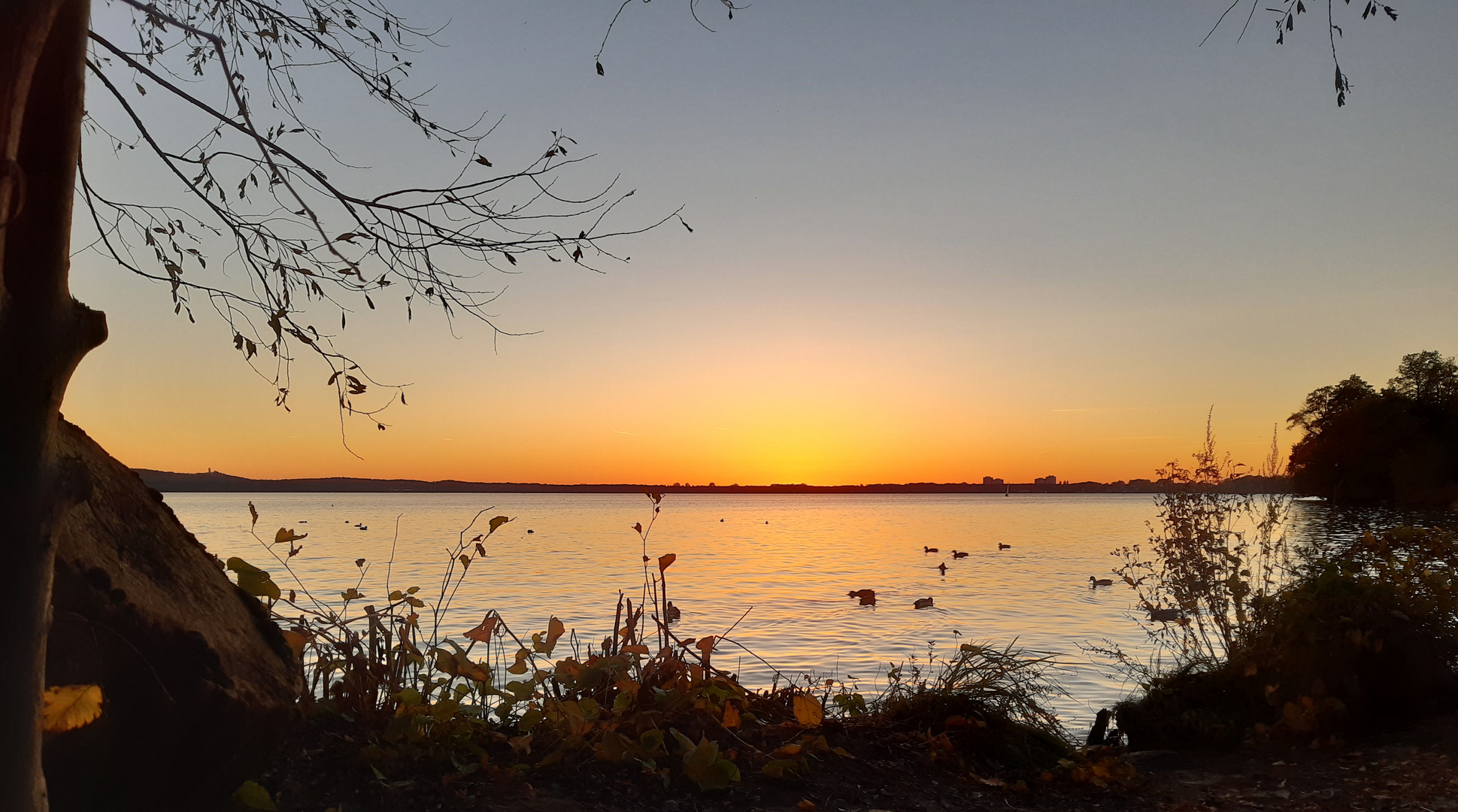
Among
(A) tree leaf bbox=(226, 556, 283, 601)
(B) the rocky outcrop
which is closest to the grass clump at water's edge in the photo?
(A) tree leaf bbox=(226, 556, 283, 601)

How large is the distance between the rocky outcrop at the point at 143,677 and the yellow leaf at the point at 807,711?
2.37 metres

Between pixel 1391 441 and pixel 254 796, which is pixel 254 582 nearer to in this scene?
pixel 254 796

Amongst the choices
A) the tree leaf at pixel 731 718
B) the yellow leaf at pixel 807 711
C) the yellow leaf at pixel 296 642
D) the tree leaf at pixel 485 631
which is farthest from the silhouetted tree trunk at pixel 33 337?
the yellow leaf at pixel 807 711

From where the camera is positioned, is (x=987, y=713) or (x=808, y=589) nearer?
(x=987, y=713)

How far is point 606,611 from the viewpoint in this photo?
51.7 ft

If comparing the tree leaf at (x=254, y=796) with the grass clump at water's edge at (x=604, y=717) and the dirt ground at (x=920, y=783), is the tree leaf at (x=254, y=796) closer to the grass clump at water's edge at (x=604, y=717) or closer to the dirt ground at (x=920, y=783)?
the dirt ground at (x=920, y=783)

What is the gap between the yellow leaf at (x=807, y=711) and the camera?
454 centimetres

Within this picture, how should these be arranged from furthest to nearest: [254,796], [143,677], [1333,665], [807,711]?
[1333,665]
[807,711]
[254,796]
[143,677]

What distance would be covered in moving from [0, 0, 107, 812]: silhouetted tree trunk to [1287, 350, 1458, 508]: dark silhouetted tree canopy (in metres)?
53.7

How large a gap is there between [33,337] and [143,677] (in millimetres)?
1350

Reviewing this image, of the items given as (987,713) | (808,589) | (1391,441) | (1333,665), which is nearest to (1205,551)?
(1333,665)

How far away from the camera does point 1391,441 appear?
51.8 metres

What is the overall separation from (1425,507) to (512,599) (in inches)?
2046

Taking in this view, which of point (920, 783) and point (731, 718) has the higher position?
point (731, 718)
